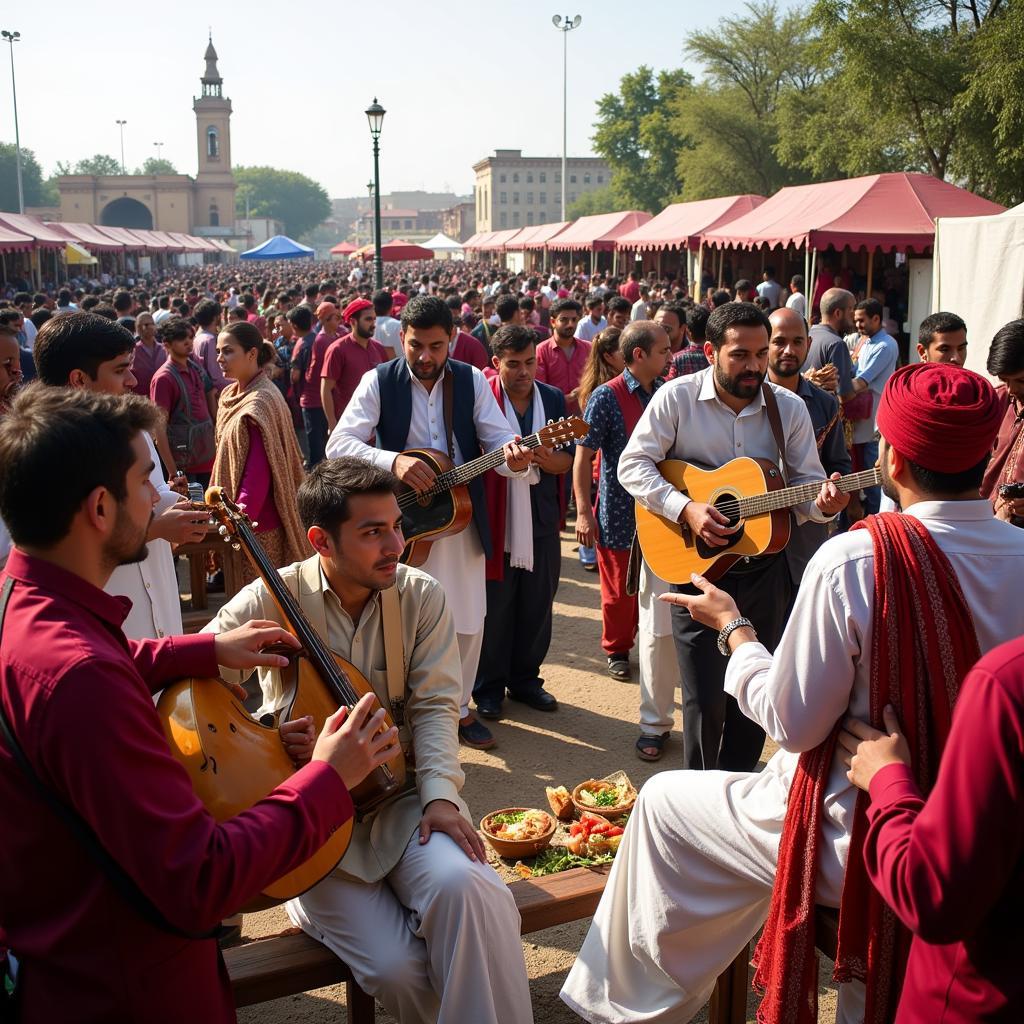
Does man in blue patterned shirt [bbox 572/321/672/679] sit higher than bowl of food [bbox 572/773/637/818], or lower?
higher

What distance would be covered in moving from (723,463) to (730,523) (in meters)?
0.33

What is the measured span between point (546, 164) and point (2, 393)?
124 metres

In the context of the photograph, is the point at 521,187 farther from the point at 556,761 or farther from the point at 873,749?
the point at 873,749

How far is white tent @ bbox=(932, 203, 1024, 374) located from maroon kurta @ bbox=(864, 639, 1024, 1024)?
28.2ft

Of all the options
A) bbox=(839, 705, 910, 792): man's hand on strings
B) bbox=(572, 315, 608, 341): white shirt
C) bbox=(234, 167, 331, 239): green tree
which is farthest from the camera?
bbox=(234, 167, 331, 239): green tree

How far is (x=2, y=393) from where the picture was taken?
459 centimetres

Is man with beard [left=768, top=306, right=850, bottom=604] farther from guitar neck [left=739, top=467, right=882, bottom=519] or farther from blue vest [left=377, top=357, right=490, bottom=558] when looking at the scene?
blue vest [left=377, top=357, right=490, bottom=558]

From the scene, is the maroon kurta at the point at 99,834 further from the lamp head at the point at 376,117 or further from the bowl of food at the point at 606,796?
the lamp head at the point at 376,117

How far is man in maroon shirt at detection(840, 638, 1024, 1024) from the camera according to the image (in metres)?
1.53

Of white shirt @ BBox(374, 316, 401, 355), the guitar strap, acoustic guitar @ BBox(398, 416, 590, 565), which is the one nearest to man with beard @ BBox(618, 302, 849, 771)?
acoustic guitar @ BBox(398, 416, 590, 565)

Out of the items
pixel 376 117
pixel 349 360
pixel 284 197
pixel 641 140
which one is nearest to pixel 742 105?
pixel 641 140

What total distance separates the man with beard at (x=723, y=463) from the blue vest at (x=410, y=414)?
91cm

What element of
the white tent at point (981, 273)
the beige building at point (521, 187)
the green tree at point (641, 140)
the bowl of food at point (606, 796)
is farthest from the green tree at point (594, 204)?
the bowl of food at point (606, 796)

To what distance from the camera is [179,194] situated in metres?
106
